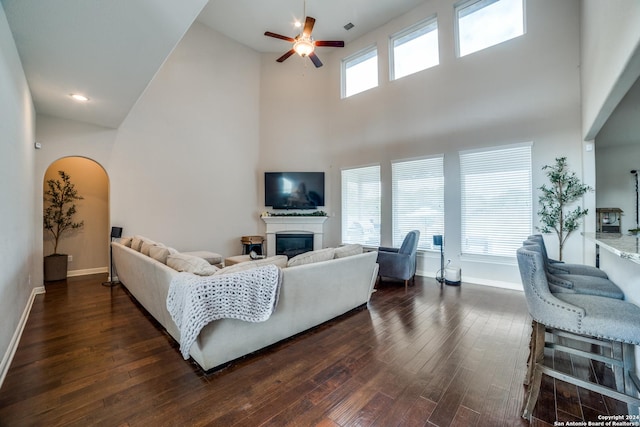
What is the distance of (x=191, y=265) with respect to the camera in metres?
2.45

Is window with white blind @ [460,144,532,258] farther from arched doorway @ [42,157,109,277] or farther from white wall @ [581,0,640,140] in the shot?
arched doorway @ [42,157,109,277]

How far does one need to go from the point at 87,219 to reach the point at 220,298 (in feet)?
18.2

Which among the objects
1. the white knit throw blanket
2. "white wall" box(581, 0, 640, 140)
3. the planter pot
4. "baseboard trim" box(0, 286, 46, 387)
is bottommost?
"baseboard trim" box(0, 286, 46, 387)

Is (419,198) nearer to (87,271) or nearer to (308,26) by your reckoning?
(308,26)

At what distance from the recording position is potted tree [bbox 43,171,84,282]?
4.97 meters

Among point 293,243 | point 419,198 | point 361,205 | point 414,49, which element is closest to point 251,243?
point 293,243

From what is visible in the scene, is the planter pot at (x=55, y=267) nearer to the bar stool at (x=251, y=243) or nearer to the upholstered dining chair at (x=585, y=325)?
the bar stool at (x=251, y=243)

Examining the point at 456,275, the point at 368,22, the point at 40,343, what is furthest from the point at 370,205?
the point at 40,343

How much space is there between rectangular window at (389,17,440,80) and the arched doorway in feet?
22.3

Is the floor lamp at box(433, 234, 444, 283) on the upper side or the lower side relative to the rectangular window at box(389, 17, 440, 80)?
lower

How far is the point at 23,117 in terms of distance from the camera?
3188 mm

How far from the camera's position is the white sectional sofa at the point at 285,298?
2188 mm

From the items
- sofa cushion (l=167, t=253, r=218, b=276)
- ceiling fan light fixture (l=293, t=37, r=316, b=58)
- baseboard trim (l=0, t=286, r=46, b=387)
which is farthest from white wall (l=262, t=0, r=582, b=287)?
baseboard trim (l=0, t=286, r=46, b=387)

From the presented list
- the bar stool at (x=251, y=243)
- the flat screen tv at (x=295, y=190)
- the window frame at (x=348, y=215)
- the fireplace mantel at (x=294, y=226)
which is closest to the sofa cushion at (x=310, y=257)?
the window frame at (x=348, y=215)
